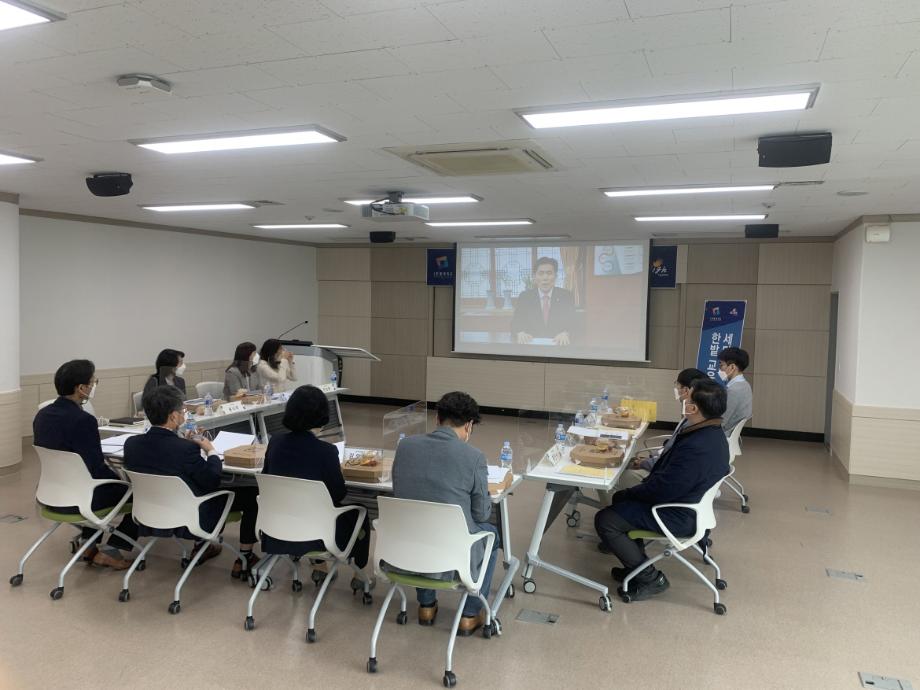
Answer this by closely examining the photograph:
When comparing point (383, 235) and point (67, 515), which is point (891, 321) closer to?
point (383, 235)

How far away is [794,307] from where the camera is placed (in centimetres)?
942

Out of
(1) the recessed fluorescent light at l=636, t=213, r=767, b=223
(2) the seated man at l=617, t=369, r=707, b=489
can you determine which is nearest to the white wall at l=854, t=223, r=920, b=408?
(1) the recessed fluorescent light at l=636, t=213, r=767, b=223

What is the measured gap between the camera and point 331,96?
3254mm

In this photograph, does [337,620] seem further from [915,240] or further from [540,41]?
[915,240]

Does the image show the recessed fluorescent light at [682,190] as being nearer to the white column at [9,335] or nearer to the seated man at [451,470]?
the seated man at [451,470]

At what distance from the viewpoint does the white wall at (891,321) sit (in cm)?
678

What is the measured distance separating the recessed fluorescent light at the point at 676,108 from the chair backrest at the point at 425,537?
2.05 m

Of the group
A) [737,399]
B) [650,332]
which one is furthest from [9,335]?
[650,332]

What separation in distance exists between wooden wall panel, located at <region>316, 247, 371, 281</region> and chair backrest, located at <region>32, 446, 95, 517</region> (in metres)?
8.12

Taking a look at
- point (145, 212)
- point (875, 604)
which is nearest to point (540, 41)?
point (875, 604)

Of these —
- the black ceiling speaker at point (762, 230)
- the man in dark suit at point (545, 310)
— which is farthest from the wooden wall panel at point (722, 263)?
the man in dark suit at point (545, 310)

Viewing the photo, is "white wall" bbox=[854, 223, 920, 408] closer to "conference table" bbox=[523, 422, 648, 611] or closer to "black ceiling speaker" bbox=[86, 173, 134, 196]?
"conference table" bbox=[523, 422, 648, 611]

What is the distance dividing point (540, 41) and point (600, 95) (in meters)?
0.70

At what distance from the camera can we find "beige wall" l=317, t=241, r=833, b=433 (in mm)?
9375
